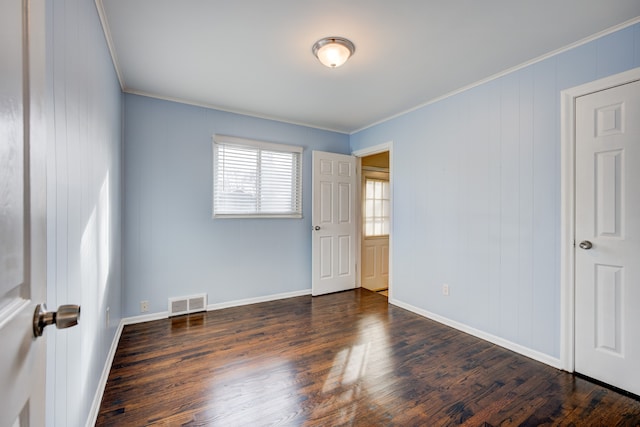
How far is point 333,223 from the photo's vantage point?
14.5 ft

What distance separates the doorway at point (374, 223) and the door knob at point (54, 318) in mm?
4299

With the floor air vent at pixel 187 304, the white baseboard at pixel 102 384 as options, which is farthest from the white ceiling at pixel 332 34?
the white baseboard at pixel 102 384

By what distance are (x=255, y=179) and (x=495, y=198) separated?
2822 millimetres

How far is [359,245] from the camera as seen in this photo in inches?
185

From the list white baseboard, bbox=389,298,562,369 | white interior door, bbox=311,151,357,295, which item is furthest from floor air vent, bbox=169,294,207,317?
white baseboard, bbox=389,298,562,369

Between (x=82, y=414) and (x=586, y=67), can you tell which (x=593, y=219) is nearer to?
(x=586, y=67)

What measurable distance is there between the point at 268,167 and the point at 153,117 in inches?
57.4

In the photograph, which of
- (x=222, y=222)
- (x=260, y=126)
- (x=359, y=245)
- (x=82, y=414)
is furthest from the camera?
(x=359, y=245)

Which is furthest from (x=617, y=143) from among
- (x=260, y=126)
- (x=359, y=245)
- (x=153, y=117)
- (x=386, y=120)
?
(x=153, y=117)

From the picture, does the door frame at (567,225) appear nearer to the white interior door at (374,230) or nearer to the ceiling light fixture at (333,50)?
the ceiling light fixture at (333,50)

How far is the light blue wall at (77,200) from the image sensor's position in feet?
3.61

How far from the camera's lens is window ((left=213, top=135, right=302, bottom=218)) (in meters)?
3.71

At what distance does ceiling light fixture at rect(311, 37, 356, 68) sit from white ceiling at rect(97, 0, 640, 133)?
0.06 metres

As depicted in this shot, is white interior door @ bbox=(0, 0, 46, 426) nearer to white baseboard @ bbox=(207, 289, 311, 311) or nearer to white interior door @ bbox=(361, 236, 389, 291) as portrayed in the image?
white baseboard @ bbox=(207, 289, 311, 311)
